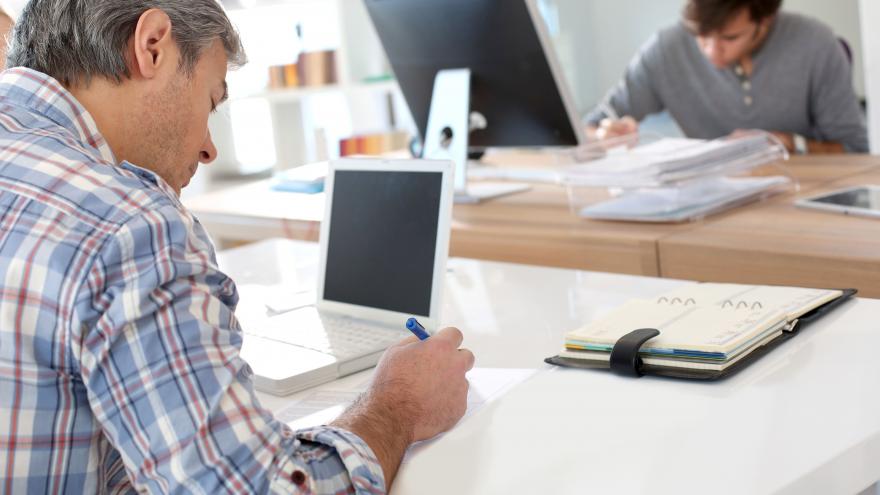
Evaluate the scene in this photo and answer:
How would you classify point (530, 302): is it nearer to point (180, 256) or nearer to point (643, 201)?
point (643, 201)

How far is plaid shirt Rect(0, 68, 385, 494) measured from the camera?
2.61 feet

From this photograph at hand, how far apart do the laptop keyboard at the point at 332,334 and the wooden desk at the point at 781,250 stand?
0.58 m

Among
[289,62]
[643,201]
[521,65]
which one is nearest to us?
[643,201]

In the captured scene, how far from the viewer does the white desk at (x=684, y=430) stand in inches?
33.8

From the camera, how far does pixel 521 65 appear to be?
7.20ft

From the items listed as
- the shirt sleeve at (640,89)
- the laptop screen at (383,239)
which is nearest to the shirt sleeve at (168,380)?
the laptop screen at (383,239)

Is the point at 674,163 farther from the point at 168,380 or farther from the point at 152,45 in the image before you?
the point at 168,380

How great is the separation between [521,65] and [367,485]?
4.80 ft

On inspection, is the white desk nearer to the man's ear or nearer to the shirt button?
the shirt button

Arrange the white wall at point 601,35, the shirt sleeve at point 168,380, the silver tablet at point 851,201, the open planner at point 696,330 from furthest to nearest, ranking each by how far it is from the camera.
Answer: the white wall at point 601,35
the silver tablet at point 851,201
the open planner at point 696,330
the shirt sleeve at point 168,380

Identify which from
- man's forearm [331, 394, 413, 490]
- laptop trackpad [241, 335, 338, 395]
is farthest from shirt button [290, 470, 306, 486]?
laptop trackpad [241, 335, 338, 395]

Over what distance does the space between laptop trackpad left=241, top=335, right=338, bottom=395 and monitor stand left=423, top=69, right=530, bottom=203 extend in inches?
39.0

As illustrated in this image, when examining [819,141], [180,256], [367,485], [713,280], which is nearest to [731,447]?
[367,485]

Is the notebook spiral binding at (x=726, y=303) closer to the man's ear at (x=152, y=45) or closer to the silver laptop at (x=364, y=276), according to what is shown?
the silver laptop at (x=364, y=276)
